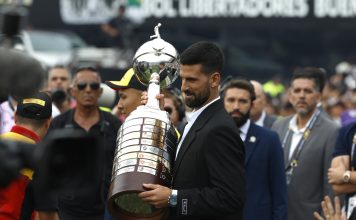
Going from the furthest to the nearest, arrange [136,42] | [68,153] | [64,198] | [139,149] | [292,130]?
[136,42], [292,130], [64,198], [139,149], [68,153]

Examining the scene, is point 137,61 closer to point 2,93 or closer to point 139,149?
point 139,149

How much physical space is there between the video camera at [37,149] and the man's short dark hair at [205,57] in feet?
8.31

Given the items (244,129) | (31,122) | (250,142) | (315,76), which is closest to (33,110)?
(31,122)

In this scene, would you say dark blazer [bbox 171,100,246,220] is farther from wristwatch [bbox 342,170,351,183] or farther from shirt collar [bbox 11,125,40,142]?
wristwatch [bbox 342,170,351,183]

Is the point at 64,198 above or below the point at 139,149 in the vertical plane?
below

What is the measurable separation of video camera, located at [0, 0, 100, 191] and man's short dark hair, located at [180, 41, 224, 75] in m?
2.53

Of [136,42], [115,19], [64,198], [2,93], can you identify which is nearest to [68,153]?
[2,93]

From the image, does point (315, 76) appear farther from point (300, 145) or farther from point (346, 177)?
point (346, 177)

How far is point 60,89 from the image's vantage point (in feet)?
35.8

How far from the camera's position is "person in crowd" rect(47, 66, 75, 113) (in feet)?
34.6

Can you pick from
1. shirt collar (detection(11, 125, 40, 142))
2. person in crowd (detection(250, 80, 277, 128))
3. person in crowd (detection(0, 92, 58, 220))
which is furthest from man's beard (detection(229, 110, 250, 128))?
shirt collar (detection(11, 125, 40, 142))

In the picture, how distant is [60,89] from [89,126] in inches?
93.7

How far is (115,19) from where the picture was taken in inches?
969

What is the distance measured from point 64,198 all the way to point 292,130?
7.19 feet
